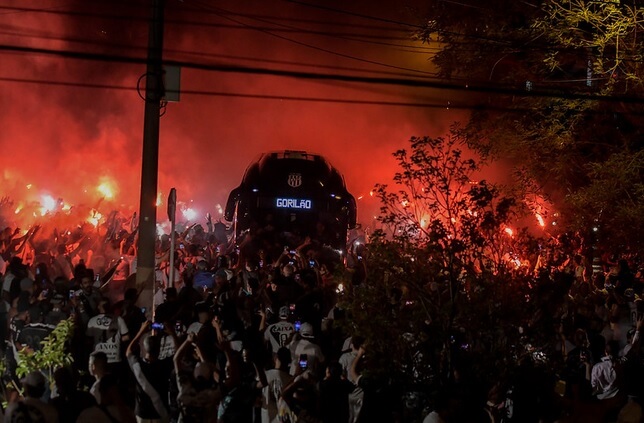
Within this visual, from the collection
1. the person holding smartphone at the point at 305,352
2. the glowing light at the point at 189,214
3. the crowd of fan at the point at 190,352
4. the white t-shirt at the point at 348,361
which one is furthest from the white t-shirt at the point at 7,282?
the glowing light at the point at 189,214

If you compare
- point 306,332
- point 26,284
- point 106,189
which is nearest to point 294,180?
point 26,284

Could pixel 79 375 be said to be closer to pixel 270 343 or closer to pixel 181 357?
pixel 181 357

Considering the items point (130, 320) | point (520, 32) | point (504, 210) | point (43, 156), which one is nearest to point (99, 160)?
point (43, 156)

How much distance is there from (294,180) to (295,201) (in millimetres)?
465

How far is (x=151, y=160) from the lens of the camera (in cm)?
1211

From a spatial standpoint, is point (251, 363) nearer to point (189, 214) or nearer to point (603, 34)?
point (603, 34)

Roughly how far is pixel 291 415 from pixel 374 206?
2951 cm

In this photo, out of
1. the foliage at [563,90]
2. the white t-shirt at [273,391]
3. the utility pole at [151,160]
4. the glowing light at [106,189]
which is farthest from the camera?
the glowing light at [106,189]

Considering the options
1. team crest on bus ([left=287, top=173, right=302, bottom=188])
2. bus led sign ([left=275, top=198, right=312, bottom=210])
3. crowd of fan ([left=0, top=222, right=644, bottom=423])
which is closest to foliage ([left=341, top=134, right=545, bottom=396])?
crowd of fan ([left=0, top=222, right=644, bottom=423])

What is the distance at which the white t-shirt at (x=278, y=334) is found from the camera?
9586mm

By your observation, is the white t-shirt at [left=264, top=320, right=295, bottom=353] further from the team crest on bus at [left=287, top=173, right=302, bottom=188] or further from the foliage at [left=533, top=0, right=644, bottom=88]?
the team crest on bus at [left=287, top=173, right=302, bottom=188]

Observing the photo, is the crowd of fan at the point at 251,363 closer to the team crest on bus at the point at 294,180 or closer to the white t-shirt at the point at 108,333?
the white t-shirt at the point at 108,333

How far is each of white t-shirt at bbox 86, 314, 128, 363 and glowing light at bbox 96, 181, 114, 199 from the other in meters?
24.2

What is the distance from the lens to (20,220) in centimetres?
2294
